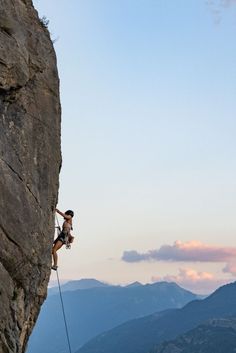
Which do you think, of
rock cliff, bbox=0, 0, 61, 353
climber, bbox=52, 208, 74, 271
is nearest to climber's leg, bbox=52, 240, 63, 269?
climber, bbox=52, 208, 74, 271

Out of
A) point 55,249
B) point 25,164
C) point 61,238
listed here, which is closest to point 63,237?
point 61,238

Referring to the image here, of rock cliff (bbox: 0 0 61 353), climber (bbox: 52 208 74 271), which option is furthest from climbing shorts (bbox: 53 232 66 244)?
rock cliff (bbox: 0 0 61 353)

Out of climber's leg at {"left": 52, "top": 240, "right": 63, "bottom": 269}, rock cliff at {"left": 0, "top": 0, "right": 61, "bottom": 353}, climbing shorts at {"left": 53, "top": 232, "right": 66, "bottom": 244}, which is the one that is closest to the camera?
rock cliff at {"left": 0, "top": 0, "right": 61, "bottom": 353}

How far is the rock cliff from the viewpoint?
17562 mm

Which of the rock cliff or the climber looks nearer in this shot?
the rock cliff

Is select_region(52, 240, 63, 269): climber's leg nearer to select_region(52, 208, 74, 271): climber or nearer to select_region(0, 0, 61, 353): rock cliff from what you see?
select_region(52, 208, 74, 271): climber

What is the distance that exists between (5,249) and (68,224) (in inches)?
219

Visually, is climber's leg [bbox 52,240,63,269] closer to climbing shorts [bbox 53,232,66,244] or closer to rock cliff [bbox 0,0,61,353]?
climbing shorts [bbox 53,232,66,244]

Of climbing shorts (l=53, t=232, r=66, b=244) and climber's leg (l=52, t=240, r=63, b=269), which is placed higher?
climbing shorts (l=53, t=232, r=66, b=244)

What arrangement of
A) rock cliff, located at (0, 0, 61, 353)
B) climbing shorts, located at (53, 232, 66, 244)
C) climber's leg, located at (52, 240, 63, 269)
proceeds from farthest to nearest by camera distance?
climbing shorts, located at (53, 232, 66, 244), climber's leg, located at (52, 240, 63, 269), rock cliff, located at (0, 0, 61, 353)

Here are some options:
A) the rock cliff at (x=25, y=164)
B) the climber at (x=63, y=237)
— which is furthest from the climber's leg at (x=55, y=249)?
the rock cliff at (x=25, y=164)

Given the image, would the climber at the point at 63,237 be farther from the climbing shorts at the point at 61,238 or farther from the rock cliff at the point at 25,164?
the rock cliff at the point at 25,164

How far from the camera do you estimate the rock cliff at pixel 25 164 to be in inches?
691

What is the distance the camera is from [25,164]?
19.4 metres
